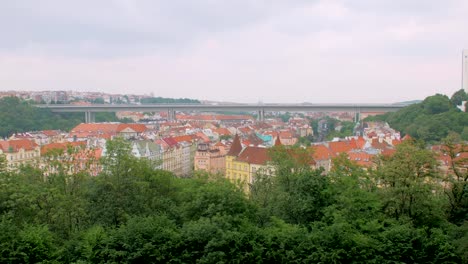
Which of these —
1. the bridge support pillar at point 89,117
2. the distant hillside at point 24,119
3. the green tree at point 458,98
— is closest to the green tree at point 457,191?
the green tree at point 458,98

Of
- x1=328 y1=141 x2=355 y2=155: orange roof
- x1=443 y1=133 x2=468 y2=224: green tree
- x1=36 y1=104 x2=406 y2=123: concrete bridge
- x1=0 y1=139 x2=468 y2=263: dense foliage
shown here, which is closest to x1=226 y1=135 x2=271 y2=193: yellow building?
x1=328 y1=141 x2=355 y2=155: orange roof

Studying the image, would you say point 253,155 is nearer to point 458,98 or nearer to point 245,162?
point 245,162

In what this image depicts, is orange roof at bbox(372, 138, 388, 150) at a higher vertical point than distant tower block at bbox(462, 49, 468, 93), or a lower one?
lower

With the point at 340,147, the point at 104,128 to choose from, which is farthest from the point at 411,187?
the point at 104,128

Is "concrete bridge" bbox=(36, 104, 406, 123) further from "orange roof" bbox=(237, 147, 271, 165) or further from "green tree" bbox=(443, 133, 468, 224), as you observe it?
"green tree" bbox=(443, 133, 468, 224)

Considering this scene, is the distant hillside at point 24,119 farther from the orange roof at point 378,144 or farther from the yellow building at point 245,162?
the orange roof at point 378,144

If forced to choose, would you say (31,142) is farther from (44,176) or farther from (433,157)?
(433,157)
